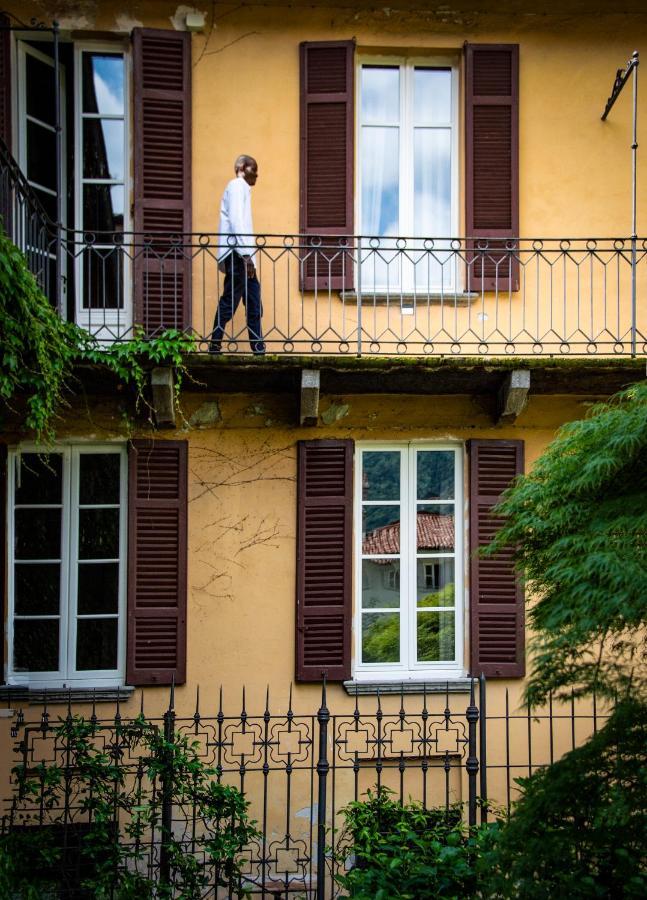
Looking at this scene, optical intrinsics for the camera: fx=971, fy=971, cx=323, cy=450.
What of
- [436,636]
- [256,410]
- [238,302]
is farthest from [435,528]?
[238,302]

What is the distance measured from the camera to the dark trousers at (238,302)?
25.5ft

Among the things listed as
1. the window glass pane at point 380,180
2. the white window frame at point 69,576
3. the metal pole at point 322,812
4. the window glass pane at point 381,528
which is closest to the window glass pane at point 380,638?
the window glass pane at point 381,528

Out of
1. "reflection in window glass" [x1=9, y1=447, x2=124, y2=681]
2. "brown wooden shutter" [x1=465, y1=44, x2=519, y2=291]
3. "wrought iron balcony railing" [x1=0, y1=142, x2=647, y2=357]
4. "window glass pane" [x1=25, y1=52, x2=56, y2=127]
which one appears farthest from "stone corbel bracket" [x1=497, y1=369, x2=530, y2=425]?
"window glass pane" [x1=25, y1=52, x2=56, y2=127]

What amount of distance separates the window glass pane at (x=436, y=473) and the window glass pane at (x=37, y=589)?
124 inches

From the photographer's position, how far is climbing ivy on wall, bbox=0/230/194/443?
6223mm

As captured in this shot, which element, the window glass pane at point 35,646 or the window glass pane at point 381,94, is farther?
the window glass pane at point 381,94

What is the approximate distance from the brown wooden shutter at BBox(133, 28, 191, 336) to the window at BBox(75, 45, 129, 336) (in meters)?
0.29

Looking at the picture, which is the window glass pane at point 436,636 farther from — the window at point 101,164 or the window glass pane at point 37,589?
the window at point 101,164

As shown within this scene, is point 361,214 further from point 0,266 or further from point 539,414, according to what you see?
point 0,266

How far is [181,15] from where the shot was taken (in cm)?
824

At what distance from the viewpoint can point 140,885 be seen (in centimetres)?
573

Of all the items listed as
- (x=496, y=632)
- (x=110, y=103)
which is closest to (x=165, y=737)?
(x=496, y=632)

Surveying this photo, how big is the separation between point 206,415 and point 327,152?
248 cm

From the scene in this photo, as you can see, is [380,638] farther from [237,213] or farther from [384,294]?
[237,213]
